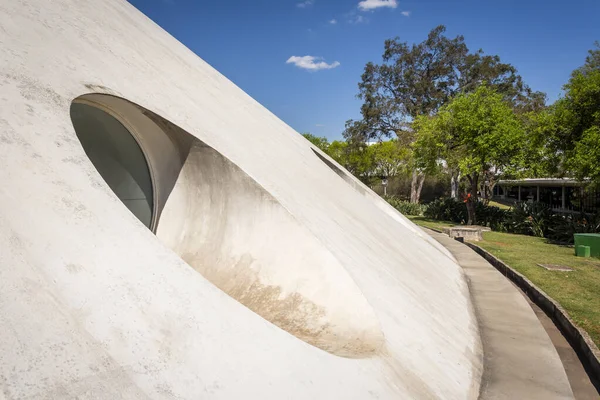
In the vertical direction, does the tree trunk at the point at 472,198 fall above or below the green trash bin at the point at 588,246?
above

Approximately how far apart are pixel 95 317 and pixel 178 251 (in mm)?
2966

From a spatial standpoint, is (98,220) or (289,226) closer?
(98,220)

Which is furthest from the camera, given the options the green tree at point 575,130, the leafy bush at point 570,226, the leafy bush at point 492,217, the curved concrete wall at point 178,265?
the leafy bush at point 492,217

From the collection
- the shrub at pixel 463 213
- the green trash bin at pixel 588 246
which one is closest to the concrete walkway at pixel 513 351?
the green trash bin at pixel 588 246

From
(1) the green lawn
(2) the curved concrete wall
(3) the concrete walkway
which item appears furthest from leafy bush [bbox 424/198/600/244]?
(2) the curved concrete wall

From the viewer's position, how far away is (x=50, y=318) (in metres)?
2.18

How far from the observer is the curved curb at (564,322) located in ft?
18.6

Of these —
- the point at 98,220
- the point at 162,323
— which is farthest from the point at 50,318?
the point at 98,220

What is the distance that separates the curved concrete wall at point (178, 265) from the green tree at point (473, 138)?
15.6 metres

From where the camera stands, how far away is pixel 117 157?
221 inches

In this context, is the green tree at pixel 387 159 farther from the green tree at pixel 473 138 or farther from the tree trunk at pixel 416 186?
the green tree at pixel 473 138

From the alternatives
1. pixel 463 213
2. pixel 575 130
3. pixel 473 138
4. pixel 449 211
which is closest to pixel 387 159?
pixel 449 211

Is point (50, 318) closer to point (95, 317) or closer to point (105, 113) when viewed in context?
point (95, 317)

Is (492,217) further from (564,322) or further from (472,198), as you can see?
(564,322)
